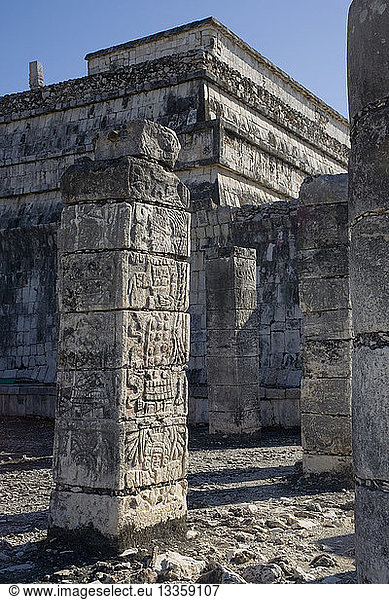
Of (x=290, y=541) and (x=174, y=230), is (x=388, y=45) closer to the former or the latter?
(x=174, y=230)

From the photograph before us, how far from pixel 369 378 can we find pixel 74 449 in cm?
310

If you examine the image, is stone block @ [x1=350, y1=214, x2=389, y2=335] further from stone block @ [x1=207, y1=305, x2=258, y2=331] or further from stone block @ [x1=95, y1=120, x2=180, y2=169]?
stone block @ [x1=207, y1=305, x2=258, y2=331]

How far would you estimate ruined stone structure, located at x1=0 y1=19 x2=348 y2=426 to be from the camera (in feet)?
42.3

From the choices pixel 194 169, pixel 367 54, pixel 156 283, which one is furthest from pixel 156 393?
pixel 194 169

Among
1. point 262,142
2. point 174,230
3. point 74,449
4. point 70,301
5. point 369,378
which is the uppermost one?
point 262,142

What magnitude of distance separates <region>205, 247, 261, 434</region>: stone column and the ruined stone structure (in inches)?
24.6

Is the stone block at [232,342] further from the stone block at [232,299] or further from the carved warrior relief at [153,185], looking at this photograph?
the carved warrior relief at [153,185]

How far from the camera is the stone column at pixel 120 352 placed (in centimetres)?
508

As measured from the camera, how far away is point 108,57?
67.2 feet

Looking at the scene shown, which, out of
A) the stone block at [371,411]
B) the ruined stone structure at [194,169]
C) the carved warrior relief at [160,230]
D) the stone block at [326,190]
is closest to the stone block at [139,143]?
the carved warrior relief at [160,230]

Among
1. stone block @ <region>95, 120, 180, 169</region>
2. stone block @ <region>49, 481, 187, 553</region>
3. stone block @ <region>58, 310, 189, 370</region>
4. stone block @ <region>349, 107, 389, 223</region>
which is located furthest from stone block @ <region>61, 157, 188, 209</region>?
stone block @ <region>349, 107, 389, 223</region>

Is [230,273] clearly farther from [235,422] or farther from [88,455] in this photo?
[88,455]

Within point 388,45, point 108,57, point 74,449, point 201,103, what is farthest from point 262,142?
point 388,45

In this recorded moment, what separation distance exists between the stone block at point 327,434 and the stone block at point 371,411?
470cm
